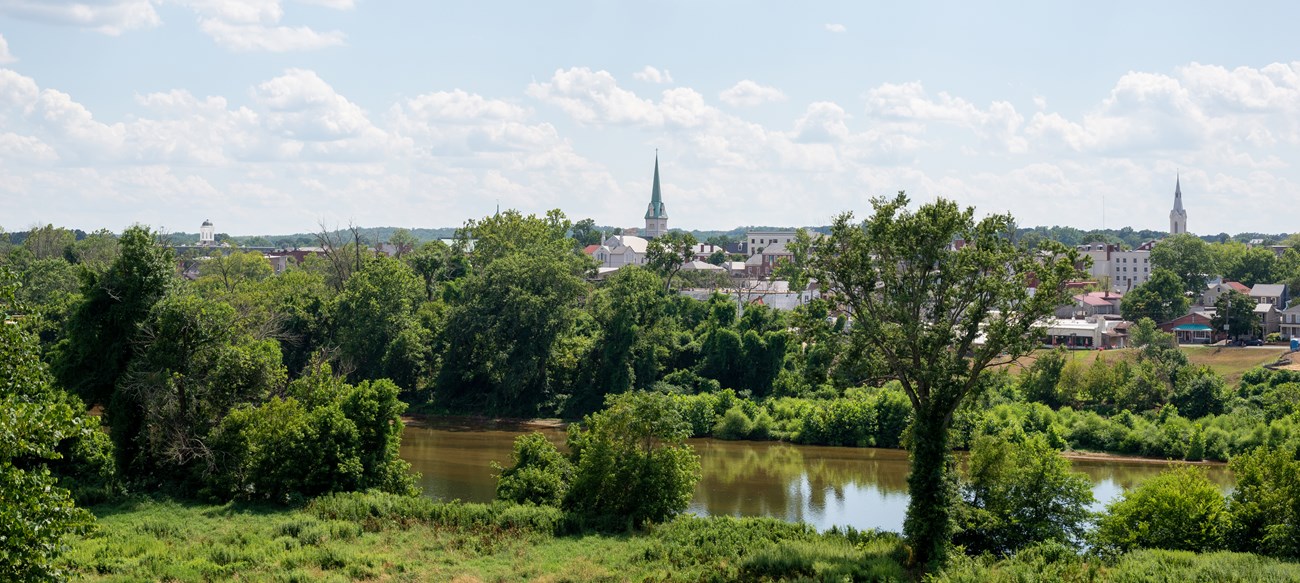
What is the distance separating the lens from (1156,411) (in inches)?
1959

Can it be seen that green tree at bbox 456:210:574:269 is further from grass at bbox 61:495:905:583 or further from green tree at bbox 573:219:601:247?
green tree at bbox 573:219:601:247

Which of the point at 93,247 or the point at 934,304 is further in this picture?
the point at 93,247

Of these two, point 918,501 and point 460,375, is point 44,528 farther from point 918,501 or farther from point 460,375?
point 460,375

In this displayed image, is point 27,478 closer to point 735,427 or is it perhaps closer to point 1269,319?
point 735,427

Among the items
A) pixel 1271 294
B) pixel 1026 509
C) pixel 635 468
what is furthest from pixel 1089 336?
pixel 635 468

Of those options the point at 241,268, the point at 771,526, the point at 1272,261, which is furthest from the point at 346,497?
the point at 1272,261

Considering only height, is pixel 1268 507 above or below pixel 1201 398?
above

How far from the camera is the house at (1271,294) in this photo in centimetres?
8462

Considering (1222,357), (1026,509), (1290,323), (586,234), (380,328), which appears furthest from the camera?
(586,234)

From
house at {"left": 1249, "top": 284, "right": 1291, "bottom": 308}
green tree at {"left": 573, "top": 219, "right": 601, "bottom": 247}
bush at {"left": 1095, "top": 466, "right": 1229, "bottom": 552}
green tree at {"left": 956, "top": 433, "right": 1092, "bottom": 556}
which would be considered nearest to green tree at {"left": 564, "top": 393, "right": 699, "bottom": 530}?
green tree at {"left": 956, "top": 433, "right": 1092, "bottom": 556}

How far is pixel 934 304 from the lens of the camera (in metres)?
24.5

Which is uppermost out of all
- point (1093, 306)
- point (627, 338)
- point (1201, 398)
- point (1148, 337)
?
point (1093, 306)

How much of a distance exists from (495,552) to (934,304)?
11276mm

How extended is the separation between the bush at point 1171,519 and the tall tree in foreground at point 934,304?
399 centimetres
